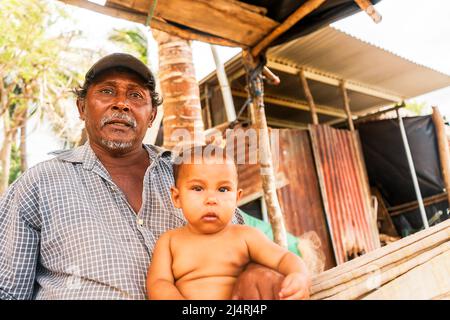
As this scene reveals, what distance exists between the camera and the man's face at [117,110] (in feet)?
7.08

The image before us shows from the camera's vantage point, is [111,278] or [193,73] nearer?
[111,278]

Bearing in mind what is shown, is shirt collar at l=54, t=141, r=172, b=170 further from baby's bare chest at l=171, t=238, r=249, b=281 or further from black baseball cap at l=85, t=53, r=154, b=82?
baby's bare chest at l=171, t=238, r=249, b=281

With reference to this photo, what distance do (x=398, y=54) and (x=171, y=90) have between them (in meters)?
5.74

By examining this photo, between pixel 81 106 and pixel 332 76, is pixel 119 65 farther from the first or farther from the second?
pixel 332 76

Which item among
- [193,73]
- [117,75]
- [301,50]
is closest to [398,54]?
[301,50]

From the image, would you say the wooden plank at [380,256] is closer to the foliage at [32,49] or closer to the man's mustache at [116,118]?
the man's mustache at [116,118]

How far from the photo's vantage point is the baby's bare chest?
4.99 feet

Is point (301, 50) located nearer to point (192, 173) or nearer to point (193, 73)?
point (193, 73)

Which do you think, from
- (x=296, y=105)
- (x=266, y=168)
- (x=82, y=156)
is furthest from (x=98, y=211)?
(x=296, y=105)

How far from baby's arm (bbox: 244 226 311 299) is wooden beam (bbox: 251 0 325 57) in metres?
1.76

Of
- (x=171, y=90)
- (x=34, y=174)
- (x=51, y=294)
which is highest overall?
(x=171, y=90)

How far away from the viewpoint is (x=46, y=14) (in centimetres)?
965

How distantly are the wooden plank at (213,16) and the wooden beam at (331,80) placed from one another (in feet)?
14.2

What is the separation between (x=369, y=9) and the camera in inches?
95.0
